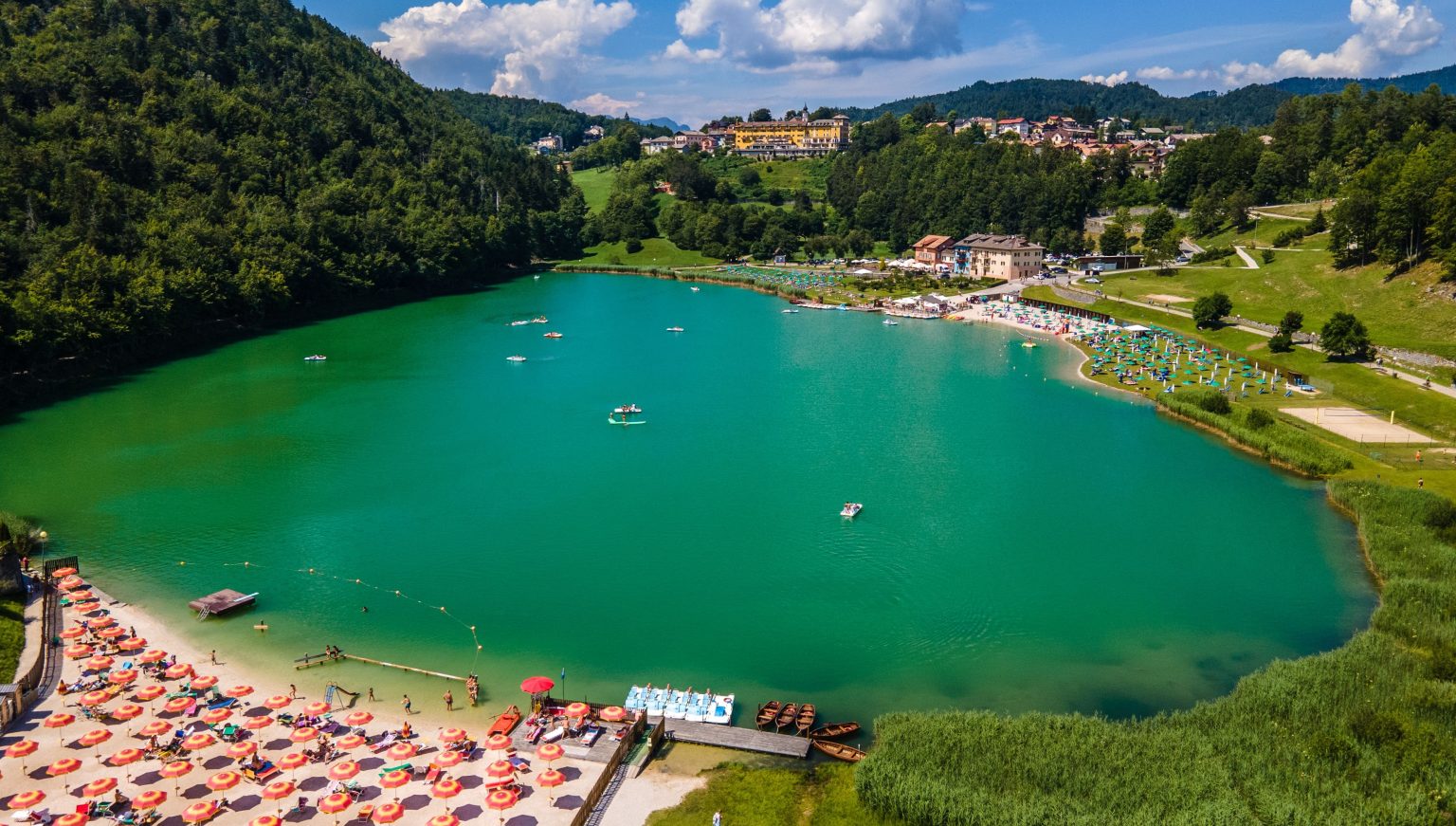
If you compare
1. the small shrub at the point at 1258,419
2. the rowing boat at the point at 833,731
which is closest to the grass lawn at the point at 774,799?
the rowing boat at the point at 833,731

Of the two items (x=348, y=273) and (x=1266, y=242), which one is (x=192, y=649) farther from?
(x=1266, y=242)

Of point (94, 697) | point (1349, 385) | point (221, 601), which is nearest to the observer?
point (94, 697)

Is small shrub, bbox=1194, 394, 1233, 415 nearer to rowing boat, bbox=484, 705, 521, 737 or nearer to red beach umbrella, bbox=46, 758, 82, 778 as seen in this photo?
rowing boat, bbox=484, 705, 521, 737

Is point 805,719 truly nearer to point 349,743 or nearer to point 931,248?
point 349,743

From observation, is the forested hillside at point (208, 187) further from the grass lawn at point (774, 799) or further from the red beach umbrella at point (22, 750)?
the grass lawn at point (774, 799)

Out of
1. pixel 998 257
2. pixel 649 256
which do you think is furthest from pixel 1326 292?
pixel 649 256

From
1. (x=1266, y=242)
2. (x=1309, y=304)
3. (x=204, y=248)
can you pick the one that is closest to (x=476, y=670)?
(x=204, y=248)
